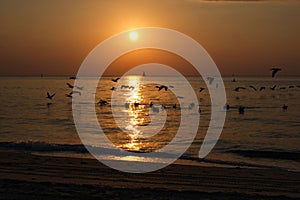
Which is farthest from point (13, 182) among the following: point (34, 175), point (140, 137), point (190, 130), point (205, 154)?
point (190, 130)

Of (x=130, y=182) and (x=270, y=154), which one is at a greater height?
(x=270, y=154)

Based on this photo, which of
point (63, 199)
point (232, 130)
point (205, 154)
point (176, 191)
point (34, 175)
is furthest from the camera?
Answer: point (232, 130)

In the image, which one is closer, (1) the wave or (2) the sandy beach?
(2) the sandy beach

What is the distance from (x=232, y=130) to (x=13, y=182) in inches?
1177

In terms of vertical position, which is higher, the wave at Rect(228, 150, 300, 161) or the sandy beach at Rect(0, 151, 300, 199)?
the wave at Rect(228, 150, 300, 161)

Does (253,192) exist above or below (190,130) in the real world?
below

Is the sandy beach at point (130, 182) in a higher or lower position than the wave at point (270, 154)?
lower

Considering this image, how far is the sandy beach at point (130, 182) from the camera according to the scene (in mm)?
11195

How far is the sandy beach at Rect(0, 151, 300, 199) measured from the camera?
11195 mm

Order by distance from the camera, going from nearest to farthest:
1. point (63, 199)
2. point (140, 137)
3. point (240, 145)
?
point (63, 199) < point (240, 145) < point (140, 137)

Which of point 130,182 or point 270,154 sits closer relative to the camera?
point 130,182

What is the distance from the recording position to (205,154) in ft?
81.3

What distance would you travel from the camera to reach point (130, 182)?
13.4 m

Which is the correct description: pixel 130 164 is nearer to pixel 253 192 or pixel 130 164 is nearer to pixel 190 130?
pixel 253 192
